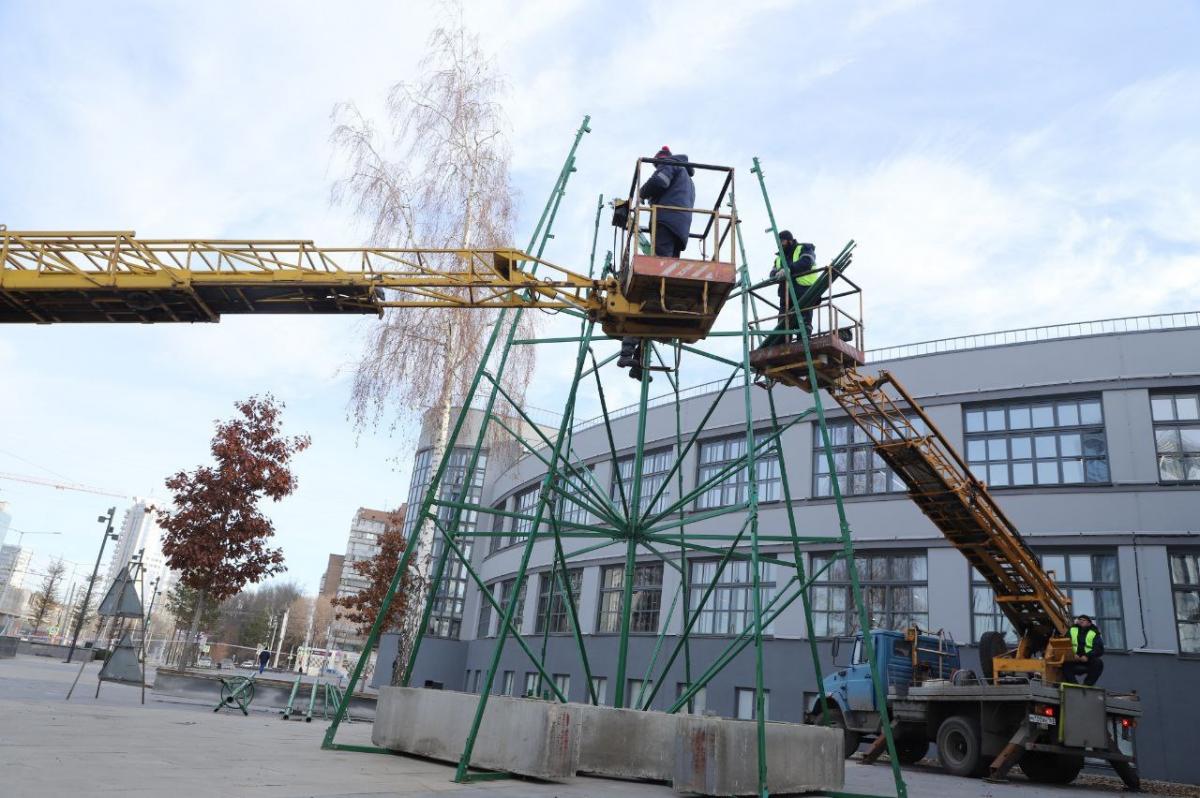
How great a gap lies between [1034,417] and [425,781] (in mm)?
18177

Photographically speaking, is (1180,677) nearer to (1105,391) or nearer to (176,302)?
(1105,391)

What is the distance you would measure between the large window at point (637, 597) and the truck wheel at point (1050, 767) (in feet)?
44.2

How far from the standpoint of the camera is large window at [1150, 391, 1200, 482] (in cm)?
1845

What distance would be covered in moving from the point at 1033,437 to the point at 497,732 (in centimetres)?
1706

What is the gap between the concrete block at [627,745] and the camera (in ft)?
27.8

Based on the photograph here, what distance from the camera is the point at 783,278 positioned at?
12.3 metres

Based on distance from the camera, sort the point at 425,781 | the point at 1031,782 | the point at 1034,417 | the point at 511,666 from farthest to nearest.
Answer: the point at 511,666 < the point at 1034,417 < the point at 1031,782 < the point at 425,781

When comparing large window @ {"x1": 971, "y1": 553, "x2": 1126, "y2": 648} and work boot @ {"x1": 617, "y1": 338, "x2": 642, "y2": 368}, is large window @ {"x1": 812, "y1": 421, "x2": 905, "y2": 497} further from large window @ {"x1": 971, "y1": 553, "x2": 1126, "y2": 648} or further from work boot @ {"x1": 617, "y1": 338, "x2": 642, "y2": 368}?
work boot @ {"x1": 617, "y1": 338, "x2": 642, "y2": 368}

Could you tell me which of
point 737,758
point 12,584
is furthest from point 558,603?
point 12,584

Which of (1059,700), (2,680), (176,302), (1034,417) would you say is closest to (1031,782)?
(1059,700)

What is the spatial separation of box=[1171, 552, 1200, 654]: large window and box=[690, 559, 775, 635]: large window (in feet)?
31.5

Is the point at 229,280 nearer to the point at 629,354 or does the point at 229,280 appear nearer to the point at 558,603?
the point at 629,354

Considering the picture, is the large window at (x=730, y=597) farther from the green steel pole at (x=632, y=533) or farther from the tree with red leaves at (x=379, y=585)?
the green steel pole at (x=632, y=533)

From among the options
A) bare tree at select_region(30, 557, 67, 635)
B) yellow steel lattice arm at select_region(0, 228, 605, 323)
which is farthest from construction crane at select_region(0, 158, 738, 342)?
bare tree at select_region(30, 557, 67, 635)
